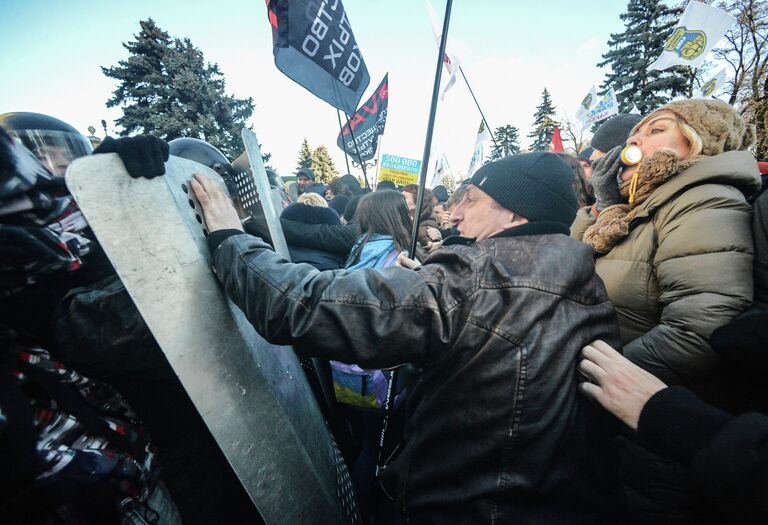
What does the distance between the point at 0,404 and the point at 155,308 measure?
42 centimetres

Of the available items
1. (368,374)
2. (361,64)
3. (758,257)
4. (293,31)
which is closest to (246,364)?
(368,374)

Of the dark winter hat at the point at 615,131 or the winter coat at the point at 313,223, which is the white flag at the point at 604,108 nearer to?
the dark winter hat at the point at 615,131

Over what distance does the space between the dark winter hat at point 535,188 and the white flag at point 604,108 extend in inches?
493

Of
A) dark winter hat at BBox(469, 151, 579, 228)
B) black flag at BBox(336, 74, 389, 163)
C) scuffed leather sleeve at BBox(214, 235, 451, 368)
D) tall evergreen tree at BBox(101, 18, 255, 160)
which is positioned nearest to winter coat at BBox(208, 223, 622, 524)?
scuffed leather sleeve at BBox(214, 235, 451, 368)

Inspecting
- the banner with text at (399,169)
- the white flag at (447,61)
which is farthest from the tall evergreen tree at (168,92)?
the white flag at (447,61)

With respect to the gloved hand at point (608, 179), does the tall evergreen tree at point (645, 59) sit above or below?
above

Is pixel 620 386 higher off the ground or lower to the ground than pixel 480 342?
lower

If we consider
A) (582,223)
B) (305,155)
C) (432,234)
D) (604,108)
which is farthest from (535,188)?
(305,155)

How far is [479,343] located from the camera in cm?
115

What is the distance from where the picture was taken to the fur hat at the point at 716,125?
1770 mm

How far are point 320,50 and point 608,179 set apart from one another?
291cm

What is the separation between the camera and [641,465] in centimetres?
172

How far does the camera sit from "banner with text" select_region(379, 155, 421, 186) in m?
9.16

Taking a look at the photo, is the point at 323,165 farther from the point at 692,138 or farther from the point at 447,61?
the point at 692,138
